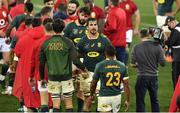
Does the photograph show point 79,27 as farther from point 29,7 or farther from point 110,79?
point 110,79

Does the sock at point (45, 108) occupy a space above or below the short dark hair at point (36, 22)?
below

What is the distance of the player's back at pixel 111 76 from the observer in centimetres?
1171

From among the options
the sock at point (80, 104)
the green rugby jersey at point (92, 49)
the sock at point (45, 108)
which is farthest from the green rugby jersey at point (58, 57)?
the sock at point (80, 104)

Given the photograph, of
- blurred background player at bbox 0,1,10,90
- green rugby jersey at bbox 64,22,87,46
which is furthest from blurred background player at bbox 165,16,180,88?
blurred background player at bbox 0,1,10,90

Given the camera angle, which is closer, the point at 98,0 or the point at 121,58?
the point at 121,58

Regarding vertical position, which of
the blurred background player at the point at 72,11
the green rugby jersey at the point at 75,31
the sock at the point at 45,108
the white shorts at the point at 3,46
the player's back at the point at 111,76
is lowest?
the sock at the point at 45,108

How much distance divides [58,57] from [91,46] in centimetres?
156

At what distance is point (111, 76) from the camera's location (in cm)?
1173

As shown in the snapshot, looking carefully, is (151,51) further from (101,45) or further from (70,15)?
(70,15)

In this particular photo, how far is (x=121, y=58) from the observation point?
16734mm

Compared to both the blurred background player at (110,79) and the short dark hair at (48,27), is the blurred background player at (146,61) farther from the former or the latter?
the short dark hair at (48,27)

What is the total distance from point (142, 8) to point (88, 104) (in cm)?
2389

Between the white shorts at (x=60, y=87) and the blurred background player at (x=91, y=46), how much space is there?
126 centimetres

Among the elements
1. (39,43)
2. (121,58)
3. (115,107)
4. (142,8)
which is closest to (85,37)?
(39,43)
